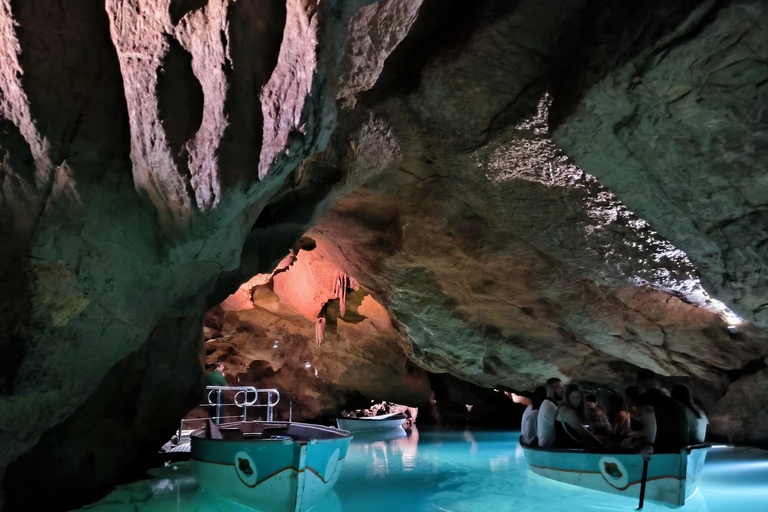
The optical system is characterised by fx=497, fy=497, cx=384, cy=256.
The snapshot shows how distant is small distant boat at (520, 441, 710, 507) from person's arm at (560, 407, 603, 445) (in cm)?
39

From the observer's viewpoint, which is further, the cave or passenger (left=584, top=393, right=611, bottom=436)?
passenger (left=584, top=393, right=611, bottom=436)

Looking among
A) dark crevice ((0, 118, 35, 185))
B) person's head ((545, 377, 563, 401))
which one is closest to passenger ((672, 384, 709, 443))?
person's head ((545, 377, 563, 401))

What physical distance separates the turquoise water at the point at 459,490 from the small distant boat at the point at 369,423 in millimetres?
5501

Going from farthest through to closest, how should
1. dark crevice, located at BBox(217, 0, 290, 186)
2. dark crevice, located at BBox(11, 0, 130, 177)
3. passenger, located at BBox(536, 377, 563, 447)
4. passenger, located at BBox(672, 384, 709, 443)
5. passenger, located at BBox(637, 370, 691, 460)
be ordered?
passenger, located at BBox(536, 377, 563, 447)
passenger, located at BBox(672, 384, 709, 443)
passenger, located at BBox(637, 370, 691, 460)
dark crevice, located at BBox(11, 0, 130, 177)
dark crevice, located at BBox(217, 0, 290, 186)

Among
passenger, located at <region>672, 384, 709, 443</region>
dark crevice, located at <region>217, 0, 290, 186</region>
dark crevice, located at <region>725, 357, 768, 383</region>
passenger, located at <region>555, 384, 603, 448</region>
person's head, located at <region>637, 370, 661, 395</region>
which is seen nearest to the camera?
dark crevice, located at <region>217, 0, 290, 186</region>

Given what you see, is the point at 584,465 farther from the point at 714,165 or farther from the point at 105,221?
the point at 105,221

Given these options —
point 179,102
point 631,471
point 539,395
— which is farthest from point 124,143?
point 539,395

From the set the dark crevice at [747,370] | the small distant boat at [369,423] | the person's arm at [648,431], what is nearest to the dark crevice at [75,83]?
the person's arm at [648,431]

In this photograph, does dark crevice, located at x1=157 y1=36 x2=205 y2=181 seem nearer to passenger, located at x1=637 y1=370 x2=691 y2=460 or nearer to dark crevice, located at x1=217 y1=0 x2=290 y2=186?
dark crevice, located at x1=217 y1=0 x2=290 y2=186

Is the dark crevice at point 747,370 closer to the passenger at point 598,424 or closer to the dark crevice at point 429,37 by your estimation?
the passenger at point 598,424

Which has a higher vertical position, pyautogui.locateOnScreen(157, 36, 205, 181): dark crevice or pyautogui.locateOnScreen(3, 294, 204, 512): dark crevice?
pyautogui.locateOnScreen(157, 36, 205, 181): dark crevice

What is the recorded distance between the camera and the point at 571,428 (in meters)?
6.58

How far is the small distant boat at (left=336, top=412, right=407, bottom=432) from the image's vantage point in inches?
591

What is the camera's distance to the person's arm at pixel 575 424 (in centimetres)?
650
